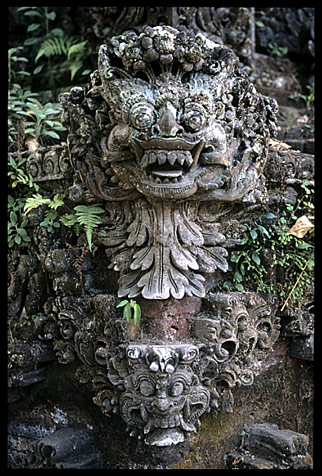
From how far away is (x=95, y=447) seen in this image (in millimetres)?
4020

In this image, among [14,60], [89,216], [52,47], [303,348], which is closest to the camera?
[89,216]

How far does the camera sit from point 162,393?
3.42m

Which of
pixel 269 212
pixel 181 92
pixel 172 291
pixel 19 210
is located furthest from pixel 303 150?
pixel 19 210

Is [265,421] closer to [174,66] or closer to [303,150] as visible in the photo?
[303,150]

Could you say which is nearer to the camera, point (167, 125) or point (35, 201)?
point (167, 125)

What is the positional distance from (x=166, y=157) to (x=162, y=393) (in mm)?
1330

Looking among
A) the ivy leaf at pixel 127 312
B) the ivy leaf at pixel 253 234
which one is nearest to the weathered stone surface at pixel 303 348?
the ivy leaf at pixel 253 234

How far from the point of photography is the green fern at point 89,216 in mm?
3723

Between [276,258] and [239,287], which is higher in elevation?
[276,258]

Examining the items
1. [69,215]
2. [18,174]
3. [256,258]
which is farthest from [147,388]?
[18,174]

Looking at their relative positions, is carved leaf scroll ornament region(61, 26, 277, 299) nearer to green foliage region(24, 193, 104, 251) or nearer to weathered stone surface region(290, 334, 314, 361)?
green foliage region(24, 193, 104, 251)

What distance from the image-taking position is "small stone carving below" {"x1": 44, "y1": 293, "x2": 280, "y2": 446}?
346 centimetres

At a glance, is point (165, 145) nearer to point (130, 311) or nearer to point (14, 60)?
point (130, 311)

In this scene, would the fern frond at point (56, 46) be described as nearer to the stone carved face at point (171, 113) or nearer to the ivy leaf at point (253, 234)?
the stone carved face at point (171, 113)
